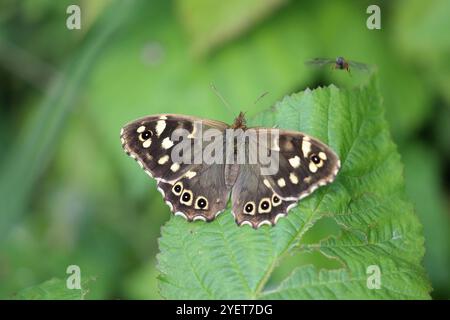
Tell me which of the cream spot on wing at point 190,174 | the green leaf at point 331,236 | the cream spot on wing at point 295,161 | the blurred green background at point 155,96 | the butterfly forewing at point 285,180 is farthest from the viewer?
the blurred green background at point 155,96

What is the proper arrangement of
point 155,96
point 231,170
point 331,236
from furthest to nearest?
point 155,96
point 231,170
point 331,236

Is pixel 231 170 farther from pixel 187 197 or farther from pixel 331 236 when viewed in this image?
pixel 331 236

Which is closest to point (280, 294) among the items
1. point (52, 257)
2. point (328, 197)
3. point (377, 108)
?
point (328, 197)

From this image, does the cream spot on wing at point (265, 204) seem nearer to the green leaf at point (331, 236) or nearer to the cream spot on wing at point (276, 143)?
the green leaf at point (331, 236)

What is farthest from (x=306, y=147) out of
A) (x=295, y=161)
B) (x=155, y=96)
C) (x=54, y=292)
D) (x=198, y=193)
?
(x=155, y=96)

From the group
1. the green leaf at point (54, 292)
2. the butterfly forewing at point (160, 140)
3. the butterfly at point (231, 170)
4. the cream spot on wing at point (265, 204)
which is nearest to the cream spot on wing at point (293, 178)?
the butterfly at point (231, 170)

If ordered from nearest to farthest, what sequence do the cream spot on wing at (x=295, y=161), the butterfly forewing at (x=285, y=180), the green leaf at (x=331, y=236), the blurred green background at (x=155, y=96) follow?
1. the green leaf at (x=331, y=236)
2. the butterfly forewing at (x=285, y=180)
3. the cream spot on wing at (x=295, y=161)
4. the blurred green background at (x=155, y=96)
